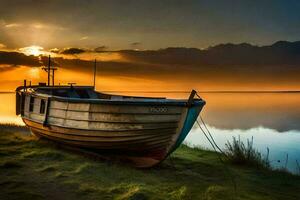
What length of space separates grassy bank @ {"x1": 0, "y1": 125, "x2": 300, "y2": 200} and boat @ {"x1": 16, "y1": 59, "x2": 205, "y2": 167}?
0.48 m

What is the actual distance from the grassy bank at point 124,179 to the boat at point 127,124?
481 mm

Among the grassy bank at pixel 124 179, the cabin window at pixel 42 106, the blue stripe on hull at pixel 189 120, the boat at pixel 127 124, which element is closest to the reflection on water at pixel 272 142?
the grassy bank at pixel 124 179

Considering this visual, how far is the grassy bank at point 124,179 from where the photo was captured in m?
7.91

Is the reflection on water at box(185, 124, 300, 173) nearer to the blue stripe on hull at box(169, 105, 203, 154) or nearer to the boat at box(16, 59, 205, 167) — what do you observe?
the boat at box(16, 59, 205, 167)

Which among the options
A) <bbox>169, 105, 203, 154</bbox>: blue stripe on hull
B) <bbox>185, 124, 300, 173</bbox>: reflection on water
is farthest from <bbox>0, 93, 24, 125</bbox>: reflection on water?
<bbox>169, 105, 203, 154</bbox>: blue stripe on hull

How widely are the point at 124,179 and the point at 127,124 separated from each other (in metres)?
1.83

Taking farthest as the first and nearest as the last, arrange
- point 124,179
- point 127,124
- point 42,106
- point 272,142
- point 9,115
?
point 9,115
point 272,142
point 42,106
point 127,124
point 124,179

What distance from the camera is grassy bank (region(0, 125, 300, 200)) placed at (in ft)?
25.9

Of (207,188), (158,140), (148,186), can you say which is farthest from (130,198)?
(158,140)

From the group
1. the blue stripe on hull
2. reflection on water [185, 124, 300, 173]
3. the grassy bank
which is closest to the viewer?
the grassy bank

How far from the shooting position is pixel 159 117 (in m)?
9.95

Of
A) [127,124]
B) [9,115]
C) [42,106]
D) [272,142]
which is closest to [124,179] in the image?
[127,124]

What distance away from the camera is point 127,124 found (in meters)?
10.4

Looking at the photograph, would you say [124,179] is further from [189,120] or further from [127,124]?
[189,120]
